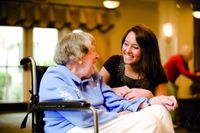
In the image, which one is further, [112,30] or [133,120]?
[112,30]

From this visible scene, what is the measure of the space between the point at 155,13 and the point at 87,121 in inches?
257

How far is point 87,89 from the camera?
1.75m

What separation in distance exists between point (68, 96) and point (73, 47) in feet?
0.84

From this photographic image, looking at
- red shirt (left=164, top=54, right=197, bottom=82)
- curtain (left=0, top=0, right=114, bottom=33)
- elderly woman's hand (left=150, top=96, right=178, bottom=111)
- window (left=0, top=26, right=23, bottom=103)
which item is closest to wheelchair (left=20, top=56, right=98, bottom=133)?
elderly woman's hand (left=150, top=96, right=178, bottom=111)

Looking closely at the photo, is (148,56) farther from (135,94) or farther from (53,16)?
(53,16)

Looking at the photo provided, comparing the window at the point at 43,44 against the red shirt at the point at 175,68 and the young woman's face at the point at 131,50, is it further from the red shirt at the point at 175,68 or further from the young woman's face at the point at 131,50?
the young woman's face at the point at 131,50

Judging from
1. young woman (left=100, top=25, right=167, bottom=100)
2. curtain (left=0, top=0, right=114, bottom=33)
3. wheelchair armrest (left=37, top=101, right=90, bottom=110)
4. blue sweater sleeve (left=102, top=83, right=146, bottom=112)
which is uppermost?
curtain (left=0, top=0, right=114, bottom=33)

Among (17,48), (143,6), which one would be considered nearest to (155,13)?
(143,6)

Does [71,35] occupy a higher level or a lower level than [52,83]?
higher

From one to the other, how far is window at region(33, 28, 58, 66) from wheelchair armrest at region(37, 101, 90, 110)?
5.39 metres

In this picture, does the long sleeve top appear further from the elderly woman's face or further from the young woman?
the young woman

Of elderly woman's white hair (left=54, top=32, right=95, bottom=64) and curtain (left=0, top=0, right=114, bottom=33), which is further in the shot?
curtain (left=0, top=0, right=114, bottom=33)

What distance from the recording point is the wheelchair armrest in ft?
4.44

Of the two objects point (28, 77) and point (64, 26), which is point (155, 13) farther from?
point (28, 77)
